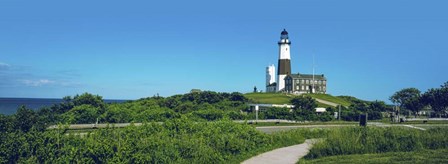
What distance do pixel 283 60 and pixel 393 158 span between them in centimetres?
8379

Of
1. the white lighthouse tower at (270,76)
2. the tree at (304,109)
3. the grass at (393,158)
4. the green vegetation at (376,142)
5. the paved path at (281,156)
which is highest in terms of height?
the white lighthouse tower at (270,76)

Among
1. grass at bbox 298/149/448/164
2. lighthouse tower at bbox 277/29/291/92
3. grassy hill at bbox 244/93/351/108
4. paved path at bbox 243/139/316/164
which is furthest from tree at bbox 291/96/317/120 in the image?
lighthouse tower at bbox 277/29/291/92

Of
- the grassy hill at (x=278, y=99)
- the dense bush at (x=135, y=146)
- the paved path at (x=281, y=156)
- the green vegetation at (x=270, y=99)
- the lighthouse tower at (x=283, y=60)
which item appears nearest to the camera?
the dense bush at (x=135, y=146)

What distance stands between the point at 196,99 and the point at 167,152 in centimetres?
4150

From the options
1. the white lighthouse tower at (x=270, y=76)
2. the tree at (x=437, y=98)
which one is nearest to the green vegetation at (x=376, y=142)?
the tree at (x=437, y=98)

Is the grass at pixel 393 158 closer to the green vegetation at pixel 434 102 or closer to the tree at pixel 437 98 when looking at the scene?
the green vegetation at pixel 434 102

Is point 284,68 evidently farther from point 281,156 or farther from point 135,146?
point 135,146

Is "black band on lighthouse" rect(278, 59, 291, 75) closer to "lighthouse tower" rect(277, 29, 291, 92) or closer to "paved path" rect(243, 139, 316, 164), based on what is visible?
"lighthouse tower" rect(277, 29, 291, 92)

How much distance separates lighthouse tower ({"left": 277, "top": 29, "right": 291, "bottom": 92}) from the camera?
9431cm

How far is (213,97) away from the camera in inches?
2105

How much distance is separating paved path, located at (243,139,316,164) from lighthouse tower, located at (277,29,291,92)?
79.7 meters

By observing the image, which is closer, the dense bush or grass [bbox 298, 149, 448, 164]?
the dense bush

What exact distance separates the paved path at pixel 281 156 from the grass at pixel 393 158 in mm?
658

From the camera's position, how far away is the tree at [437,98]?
1957 inches
